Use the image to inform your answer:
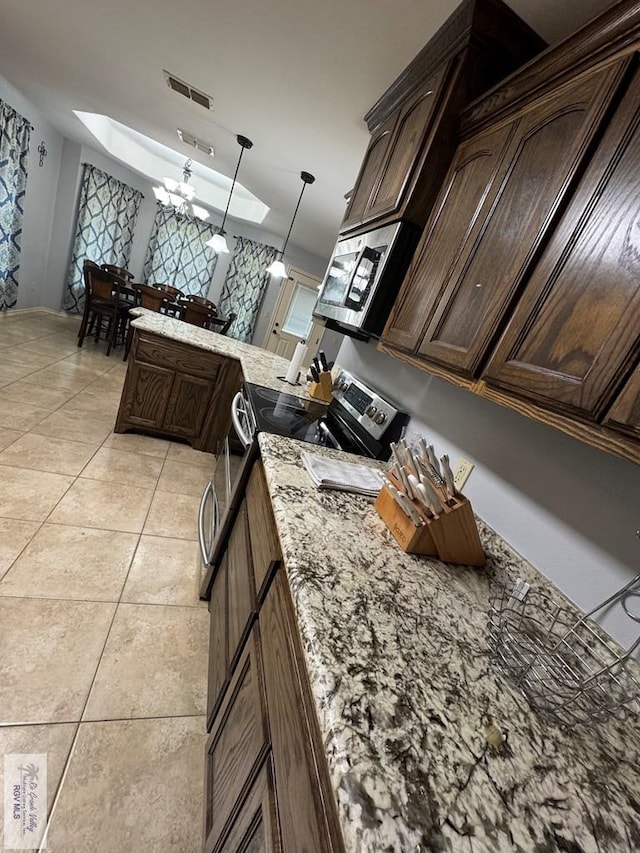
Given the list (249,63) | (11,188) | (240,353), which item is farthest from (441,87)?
(11,188)

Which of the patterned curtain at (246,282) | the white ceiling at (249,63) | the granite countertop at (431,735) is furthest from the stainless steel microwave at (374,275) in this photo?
the patterned curtain at (246,282)

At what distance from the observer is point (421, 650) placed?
0.60 m

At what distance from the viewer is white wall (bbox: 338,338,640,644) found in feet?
2.62

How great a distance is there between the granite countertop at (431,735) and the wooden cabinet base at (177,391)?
6.44 feet

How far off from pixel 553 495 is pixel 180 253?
23.1 ft

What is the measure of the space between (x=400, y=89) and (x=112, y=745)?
2.78 metres

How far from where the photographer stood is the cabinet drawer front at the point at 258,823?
534mm

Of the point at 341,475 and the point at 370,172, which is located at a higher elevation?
the point at 370,172

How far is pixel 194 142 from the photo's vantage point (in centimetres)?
358

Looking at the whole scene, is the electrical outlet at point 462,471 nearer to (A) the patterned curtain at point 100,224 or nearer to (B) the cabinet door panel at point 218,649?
(B) the cabinet door panel at point 218,649

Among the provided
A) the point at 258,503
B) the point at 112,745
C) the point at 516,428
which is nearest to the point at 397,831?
the point at 258,503

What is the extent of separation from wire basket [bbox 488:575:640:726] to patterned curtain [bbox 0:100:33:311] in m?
5.89

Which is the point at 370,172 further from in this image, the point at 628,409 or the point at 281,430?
the point at 628,409

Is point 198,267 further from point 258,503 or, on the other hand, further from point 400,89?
point 258,503
